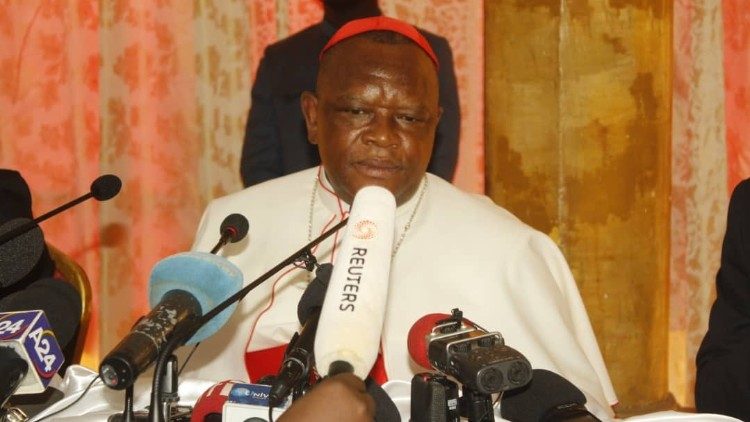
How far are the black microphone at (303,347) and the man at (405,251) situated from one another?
0.97 meters

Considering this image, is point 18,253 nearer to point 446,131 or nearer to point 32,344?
point 32,344

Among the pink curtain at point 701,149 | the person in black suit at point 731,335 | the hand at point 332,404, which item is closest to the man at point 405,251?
the person in black suit at point 731,335

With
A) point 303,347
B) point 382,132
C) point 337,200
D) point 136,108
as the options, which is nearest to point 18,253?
point 303,347

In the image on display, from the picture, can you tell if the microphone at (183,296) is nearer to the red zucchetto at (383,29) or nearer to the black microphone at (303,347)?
the black microphone at (303,347)

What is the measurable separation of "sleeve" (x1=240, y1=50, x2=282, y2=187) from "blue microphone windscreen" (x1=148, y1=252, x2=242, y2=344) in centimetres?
227

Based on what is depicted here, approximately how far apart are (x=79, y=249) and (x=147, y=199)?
0.41 m

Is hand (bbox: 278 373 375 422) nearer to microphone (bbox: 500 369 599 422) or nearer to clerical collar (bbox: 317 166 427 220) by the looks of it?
microphone (bbox: 500 369 599 422)

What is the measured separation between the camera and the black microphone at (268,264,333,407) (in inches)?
68.0

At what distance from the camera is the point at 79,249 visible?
17.0ft

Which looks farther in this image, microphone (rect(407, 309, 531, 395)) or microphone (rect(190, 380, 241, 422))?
microphone (rect(190, 380, 241, 422))

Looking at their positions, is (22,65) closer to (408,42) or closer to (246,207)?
(246,207)

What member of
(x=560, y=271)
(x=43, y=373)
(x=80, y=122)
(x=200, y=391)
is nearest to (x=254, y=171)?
(x=80, y=122)

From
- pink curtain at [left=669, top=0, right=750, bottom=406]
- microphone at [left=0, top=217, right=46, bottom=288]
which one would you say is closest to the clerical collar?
microphone at [left=0, top=217, right=46, bottom=288]

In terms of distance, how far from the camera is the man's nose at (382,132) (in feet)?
9.67
